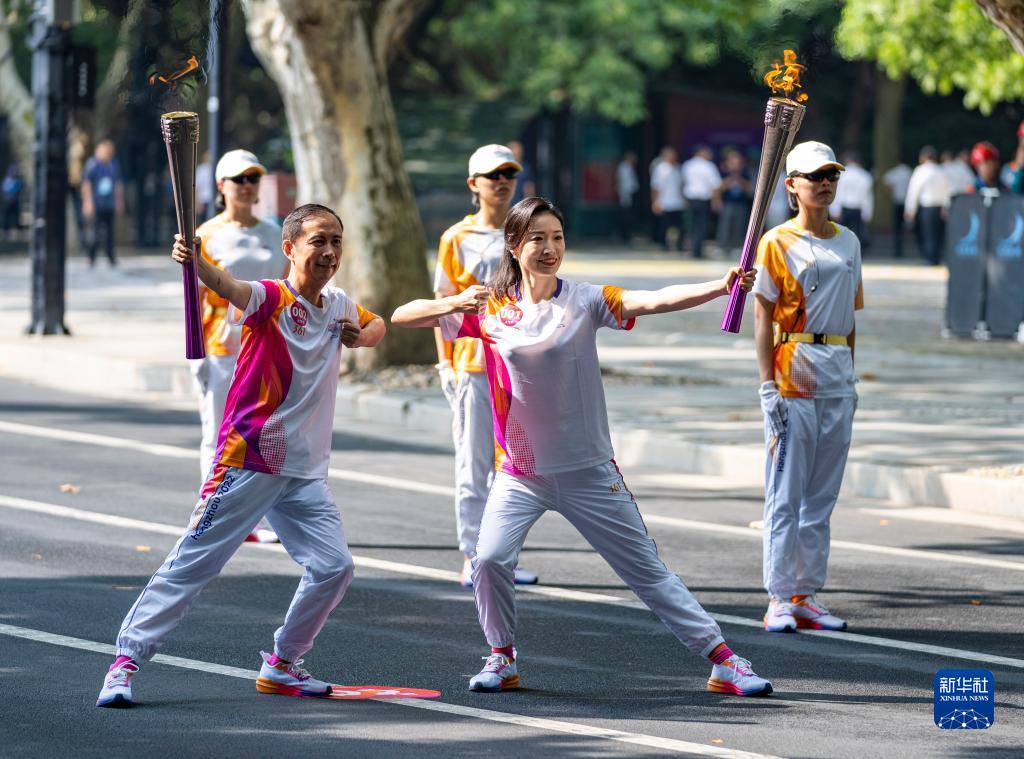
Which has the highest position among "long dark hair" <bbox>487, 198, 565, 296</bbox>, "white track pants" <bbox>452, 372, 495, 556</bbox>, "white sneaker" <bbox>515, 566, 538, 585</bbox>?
"long dark hair" <bbox>487, 198, 565, 296</bbox>

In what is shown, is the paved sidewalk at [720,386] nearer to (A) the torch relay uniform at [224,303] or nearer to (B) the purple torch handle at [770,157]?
(A) the torch relay uniform at [224,303]

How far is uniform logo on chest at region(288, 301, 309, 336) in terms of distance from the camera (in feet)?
23.0

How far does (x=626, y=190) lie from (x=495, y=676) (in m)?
33.2

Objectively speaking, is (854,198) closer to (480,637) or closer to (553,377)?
(480,637)

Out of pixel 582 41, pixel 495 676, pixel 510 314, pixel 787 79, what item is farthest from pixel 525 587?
pixel 582 41

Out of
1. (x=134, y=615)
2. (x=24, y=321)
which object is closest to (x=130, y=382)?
(x=24, y=321)

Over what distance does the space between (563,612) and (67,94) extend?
12302 mm

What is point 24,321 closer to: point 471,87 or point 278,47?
point 278,47

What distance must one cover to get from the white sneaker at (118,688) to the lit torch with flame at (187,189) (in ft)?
3.68

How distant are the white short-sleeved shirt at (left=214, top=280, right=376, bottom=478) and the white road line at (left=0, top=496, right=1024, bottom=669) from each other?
236cm

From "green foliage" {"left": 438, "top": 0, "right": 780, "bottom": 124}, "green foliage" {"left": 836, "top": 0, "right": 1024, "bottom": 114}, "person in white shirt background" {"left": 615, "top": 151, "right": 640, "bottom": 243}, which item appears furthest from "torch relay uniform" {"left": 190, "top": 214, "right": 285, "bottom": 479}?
"person in white shirt background" {"left": 615, "top": 151, "right": 640, "bottom": 243}

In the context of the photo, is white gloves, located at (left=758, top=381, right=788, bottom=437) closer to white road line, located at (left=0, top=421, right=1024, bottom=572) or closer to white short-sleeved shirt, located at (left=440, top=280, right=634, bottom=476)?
white short-sleeved shirt, located at (left=440, top=280, right=634, bottom=476)

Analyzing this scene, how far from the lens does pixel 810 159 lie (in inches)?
324

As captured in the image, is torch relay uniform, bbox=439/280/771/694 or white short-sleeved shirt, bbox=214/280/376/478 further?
torch relay uniform, bbox=439/280/771/694
